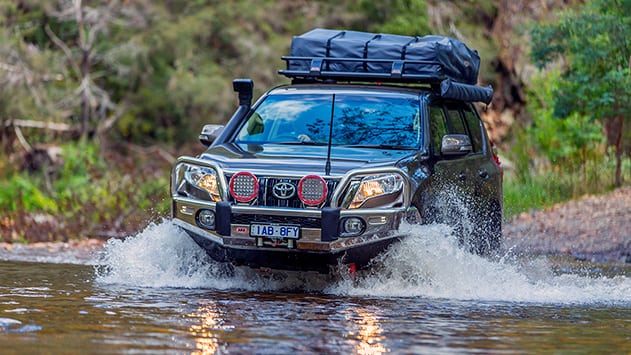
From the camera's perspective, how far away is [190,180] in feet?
32.1

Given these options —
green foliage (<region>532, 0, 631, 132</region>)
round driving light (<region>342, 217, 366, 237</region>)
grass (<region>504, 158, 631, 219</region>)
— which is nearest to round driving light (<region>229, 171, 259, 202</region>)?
round driving light (<region>342, 217, 366, 237</region>)

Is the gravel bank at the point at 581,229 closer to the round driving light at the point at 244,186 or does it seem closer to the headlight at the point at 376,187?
the headlight at the point at 376,187

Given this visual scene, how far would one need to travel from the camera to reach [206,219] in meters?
9.62

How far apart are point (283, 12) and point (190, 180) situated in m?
27.9

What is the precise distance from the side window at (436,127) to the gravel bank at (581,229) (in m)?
3.79

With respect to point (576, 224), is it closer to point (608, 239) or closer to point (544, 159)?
point (608, 239)

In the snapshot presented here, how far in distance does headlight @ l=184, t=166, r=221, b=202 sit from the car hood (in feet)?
0.39

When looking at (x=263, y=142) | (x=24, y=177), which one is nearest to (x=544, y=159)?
(x=24, y=177)

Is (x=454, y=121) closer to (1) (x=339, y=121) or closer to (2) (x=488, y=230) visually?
(2) (x=488, y=230)

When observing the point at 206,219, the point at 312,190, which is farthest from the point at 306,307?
the point at 206,219

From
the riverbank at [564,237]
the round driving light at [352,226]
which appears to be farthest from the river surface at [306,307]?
the riverbank at [564,237]

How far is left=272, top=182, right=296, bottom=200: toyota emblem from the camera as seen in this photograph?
9.37m

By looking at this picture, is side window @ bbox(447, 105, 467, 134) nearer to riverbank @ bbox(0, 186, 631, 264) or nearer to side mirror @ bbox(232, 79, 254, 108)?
side mirror @ bbox(232, 79, 254, 108)

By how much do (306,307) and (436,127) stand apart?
2.61m
